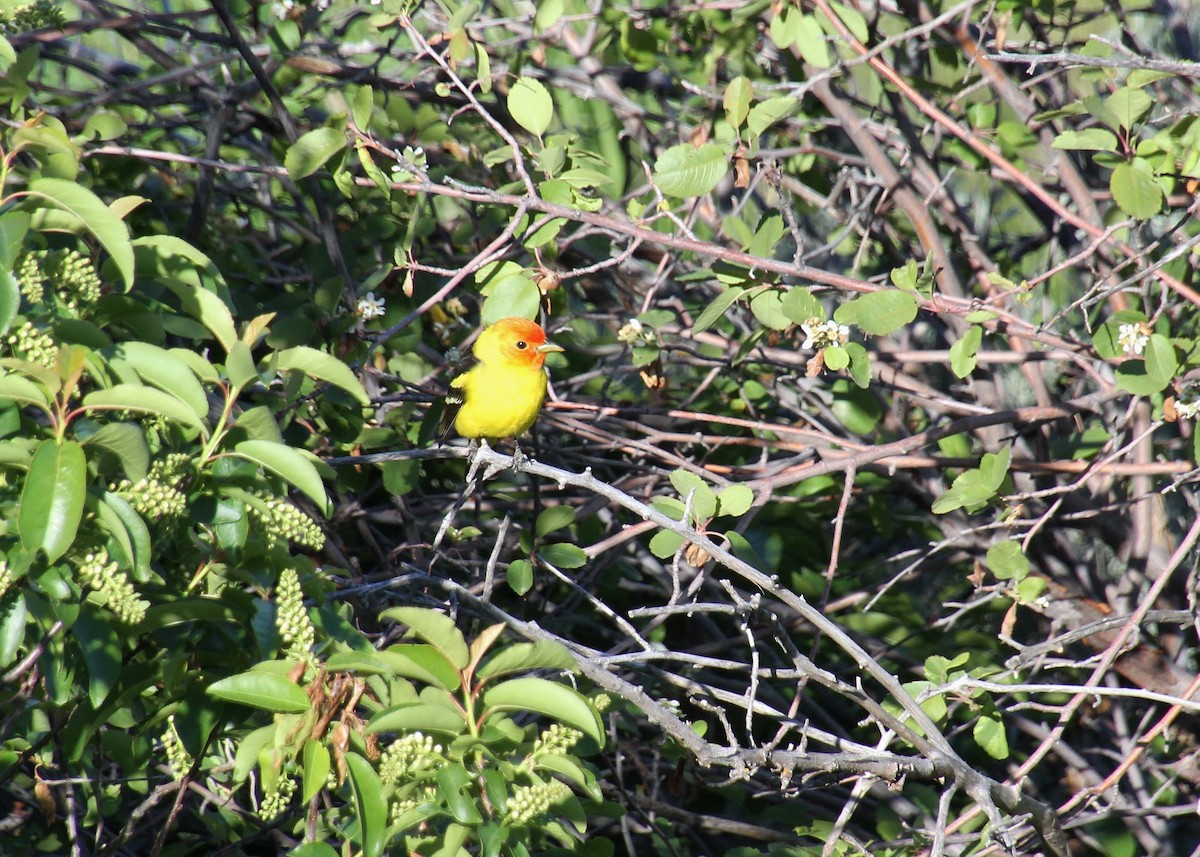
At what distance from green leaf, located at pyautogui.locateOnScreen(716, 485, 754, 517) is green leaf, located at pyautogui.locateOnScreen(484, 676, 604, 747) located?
854mm

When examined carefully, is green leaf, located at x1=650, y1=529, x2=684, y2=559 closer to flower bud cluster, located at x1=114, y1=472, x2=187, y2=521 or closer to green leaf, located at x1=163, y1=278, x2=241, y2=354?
green leaf, located at x1=163, y1=278, x2=241, y2=354

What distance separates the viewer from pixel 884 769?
2.45m

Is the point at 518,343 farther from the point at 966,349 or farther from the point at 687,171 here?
the point at 966,349

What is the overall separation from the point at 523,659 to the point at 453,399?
82.9 inches

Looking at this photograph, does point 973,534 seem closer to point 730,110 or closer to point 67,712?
point 730,110

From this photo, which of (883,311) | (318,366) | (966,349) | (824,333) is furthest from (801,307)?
(318,366)

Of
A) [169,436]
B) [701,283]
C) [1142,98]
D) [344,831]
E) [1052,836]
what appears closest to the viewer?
[344,831]

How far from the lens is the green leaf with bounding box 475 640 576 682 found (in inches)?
88.7

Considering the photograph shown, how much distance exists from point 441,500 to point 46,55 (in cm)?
217

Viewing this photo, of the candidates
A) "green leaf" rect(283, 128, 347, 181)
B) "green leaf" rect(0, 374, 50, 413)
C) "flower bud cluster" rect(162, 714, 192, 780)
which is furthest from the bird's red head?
"green leaf" rect(0, 374, 50, 413)

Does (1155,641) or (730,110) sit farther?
(1155,641)

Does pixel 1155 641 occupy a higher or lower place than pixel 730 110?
lower

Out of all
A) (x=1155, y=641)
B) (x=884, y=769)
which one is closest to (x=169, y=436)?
(x=884, y=769)

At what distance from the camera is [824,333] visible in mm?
3291
